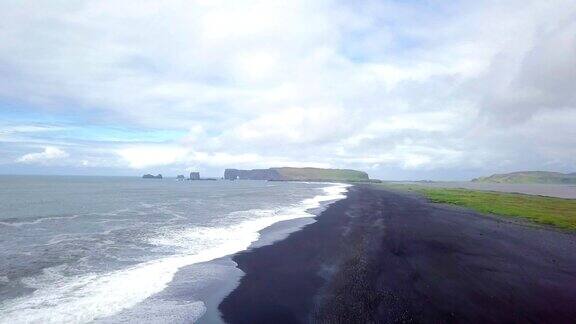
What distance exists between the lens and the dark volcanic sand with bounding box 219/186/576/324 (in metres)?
15.4

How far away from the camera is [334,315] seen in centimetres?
1485

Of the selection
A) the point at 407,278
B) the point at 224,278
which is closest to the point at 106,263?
the point at 224,278

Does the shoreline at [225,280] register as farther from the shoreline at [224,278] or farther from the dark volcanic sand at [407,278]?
the dark volcanic sand at [407,278]

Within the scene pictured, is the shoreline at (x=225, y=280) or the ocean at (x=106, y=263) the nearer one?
the ocean at (x=106, y=263)

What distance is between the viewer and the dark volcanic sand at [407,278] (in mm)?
15359

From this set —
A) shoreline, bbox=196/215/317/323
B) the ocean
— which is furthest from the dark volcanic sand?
the ocean

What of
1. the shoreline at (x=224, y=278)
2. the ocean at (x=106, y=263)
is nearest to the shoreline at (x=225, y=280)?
the shoreline at (x=224, y=278)

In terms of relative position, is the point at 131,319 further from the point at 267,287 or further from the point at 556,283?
the point at 556,283

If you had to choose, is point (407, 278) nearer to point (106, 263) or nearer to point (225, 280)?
point (225, 280)

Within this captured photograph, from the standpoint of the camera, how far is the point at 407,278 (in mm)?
20281

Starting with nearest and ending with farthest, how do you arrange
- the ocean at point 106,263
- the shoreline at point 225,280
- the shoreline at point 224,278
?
the ocean at point 106,263 < the shoreline at point 225,280 < the shoreline at point 224,278

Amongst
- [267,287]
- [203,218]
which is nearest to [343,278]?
[267,287]

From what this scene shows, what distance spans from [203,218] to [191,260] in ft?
69.6

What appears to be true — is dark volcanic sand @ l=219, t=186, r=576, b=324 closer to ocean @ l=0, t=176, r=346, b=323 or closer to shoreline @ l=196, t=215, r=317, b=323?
shoreline @ l=196, t=215, r=317, b=323
